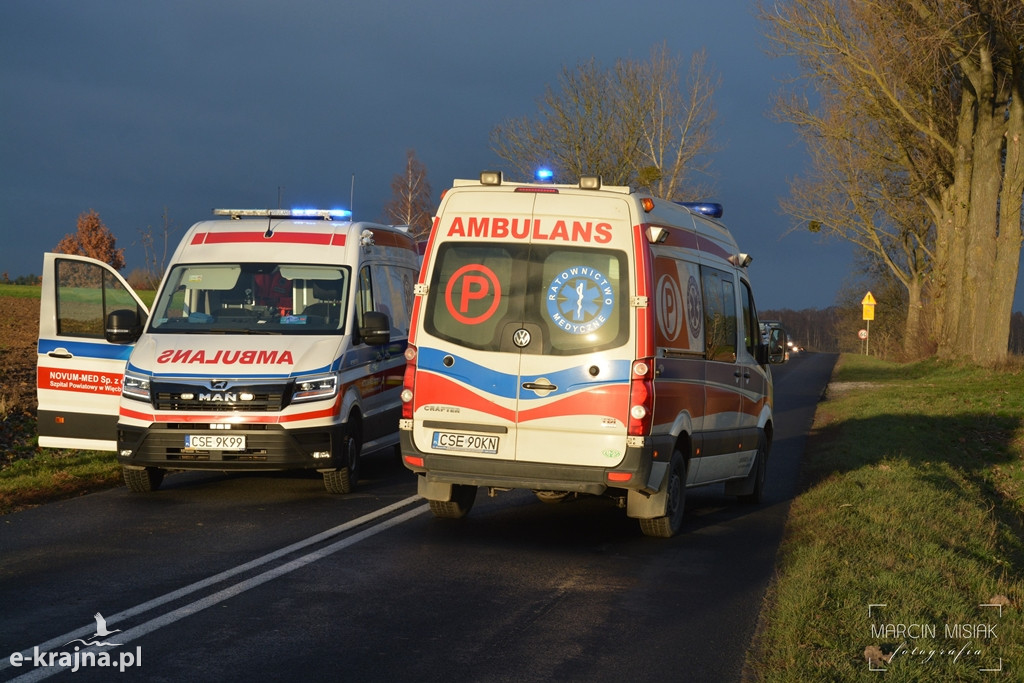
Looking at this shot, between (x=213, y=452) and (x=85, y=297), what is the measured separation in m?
2.41

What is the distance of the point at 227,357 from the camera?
10539 millimetres

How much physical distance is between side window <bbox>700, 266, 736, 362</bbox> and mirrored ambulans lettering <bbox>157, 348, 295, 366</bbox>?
12.3ft

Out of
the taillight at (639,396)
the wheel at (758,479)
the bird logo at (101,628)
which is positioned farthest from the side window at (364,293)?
the bird logo at (101,628)

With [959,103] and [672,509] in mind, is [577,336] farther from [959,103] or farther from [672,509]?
[959,103]

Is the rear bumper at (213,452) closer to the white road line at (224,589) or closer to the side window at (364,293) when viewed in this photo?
the white road line at (224,589)

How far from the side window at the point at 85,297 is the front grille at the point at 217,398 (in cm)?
142

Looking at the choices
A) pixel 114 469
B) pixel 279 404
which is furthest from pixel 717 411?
pixel 114 469

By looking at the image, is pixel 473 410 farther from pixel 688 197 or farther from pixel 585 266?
pixel 688 197

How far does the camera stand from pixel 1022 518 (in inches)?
476

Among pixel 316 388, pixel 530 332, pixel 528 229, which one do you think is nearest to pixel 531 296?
pixel 530 332

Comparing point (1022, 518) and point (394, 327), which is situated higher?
point (394, 327)

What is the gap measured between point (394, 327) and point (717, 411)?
14.4 ft

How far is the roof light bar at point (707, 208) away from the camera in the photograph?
1068 cm

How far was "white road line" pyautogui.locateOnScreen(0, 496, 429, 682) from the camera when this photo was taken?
18.8 ft
